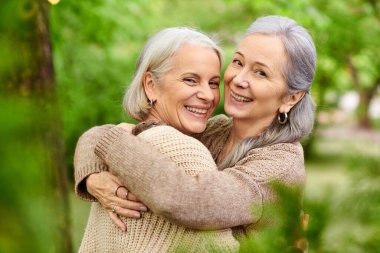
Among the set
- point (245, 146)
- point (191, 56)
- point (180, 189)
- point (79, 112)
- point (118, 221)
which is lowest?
point (79, 112)

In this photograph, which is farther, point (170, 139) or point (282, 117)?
point (282, 117)

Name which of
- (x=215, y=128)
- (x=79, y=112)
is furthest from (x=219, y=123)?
(x=79, y=112)

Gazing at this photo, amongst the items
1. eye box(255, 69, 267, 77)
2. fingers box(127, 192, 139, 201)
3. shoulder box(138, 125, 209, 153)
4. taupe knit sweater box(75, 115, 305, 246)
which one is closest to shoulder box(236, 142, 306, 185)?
taupe knit sweater box(75, 115, 305, 246)

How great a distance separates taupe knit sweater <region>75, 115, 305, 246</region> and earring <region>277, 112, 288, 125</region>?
33 centimetres

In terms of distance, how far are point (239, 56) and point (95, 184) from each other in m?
0.86

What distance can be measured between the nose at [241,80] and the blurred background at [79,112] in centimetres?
41

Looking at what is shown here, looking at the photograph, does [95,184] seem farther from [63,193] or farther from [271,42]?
[63,193]

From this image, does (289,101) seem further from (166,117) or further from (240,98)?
(166,117)

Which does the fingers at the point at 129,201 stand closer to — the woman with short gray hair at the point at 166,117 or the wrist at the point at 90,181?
the woman with short gray hair at the point at 166,117

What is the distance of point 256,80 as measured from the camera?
2576mm

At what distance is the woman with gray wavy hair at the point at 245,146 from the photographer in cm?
195

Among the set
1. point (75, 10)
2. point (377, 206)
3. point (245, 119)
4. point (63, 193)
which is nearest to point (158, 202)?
point (245, 119)

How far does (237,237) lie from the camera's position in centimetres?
220

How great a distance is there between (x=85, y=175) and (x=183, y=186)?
0.72 m
